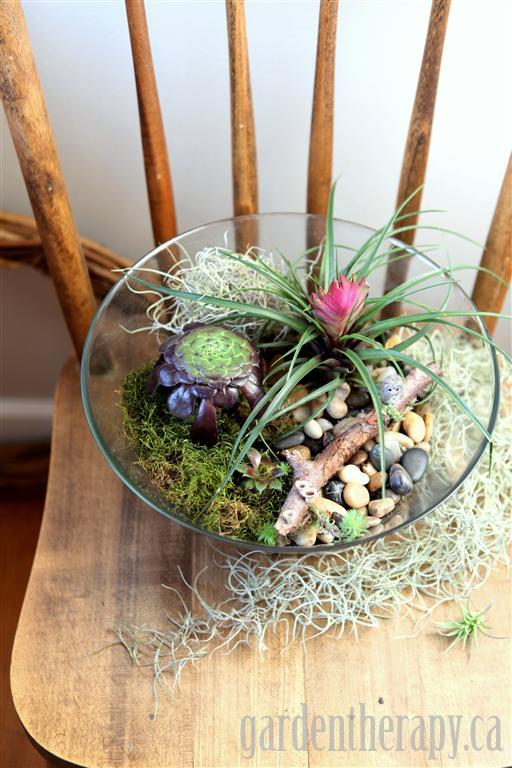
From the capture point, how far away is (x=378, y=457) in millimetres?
702

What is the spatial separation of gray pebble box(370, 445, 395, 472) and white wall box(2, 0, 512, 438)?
39 centimetres

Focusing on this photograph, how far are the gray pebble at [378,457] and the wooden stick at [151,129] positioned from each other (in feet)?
1.12

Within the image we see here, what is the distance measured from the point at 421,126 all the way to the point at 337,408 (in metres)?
0.29

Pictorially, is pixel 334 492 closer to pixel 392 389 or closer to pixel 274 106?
pixel 392 389

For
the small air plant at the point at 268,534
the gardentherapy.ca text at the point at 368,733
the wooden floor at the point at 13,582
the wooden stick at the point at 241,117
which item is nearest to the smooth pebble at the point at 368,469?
the small air plant at the point at 268,534

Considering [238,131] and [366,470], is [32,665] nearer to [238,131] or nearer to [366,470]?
[366,470]

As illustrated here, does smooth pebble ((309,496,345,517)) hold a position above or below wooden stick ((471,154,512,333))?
below

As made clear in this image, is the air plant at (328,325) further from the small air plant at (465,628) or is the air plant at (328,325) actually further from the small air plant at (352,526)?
the small air plant at (465,628)

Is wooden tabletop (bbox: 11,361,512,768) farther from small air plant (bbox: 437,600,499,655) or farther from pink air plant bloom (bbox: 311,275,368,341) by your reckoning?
pink air plant bloom (bbox: 311,275,368,341)

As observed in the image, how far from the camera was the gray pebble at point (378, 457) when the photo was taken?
0.70 metres

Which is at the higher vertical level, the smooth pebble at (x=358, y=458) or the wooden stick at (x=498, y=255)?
the wooden stick at (x=498, y=255)

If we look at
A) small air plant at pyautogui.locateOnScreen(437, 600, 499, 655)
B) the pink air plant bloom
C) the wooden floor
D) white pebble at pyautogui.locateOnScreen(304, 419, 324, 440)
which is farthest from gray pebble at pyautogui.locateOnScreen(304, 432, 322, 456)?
the wooden floor

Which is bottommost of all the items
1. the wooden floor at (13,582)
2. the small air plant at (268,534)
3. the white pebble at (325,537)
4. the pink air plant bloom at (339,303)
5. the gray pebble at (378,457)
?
the wooden floor at (13,582)

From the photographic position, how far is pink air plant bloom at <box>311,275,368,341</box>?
65cm
